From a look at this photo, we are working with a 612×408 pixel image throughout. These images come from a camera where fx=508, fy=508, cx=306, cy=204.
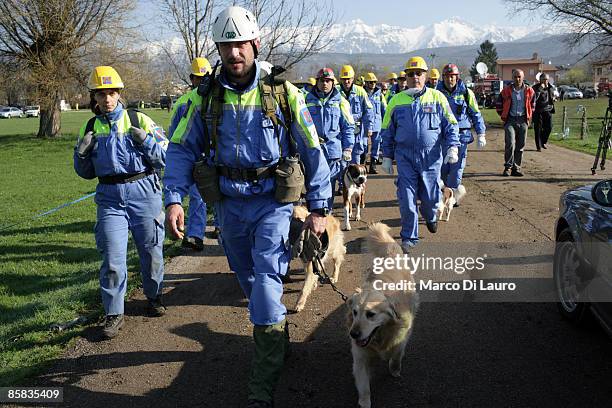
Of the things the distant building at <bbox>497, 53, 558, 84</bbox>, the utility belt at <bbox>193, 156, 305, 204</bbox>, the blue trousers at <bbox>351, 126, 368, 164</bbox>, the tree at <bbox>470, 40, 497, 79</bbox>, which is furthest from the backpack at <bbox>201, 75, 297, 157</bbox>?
the distant building at <bbox>497, 53, 558, 84</bbox>

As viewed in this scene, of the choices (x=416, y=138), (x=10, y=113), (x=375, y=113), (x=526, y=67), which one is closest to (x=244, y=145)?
(x=416, y=138)

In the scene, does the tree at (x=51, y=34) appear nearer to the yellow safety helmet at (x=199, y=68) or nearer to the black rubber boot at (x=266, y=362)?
the yellow safety helmet at (x=199, y=68)

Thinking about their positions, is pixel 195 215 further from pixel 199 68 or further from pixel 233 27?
pixel 233 27

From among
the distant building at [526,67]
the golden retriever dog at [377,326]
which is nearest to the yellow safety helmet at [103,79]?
the golden retriever dog at [377,326]

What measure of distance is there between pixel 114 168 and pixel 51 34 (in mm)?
27044

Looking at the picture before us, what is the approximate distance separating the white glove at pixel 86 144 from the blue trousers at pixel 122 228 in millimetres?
363

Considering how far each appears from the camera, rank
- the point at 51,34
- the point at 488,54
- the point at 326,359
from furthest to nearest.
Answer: the point at 488,54 < the point at 51,34 < the point at 326,359

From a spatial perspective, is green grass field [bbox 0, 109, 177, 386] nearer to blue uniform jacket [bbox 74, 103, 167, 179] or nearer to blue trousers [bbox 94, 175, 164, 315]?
blue trousers [bbox 94, 175, 164, 315]

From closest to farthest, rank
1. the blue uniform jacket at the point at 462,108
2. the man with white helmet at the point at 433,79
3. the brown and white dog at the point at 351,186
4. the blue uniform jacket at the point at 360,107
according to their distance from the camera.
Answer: the brown and white dog at the point at 351,186 < the blue uniform jacket at the point at 462,108 < the man with white helmet at the point at 433,79 < the blue uniform jacket at the point at 360,107

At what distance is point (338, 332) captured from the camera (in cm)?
492

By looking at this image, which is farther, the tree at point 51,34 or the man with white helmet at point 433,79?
the tree at point 51,34

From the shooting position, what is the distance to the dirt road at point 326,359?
3.82 m

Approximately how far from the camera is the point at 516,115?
13.2 metres

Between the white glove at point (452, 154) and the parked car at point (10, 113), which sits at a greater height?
the parked car at point (10, 113)
